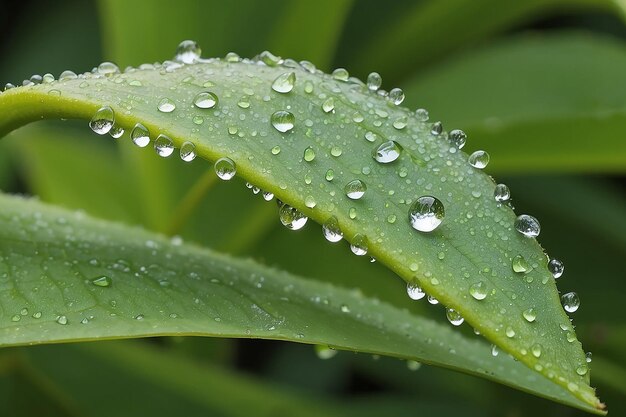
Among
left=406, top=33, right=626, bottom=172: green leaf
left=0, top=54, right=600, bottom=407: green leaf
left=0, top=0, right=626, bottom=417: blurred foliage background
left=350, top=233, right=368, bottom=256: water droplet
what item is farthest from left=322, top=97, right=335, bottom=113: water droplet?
left=406, top=33, right=626, bottom=172: green leaf

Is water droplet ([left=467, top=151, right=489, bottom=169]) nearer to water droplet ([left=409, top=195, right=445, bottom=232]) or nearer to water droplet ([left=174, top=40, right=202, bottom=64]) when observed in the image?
water droplet ([left=409, top=195, right=445, bottom=232])

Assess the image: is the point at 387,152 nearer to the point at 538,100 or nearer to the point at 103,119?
the point at 103,119

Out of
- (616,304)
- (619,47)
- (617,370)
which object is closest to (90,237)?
(617,370)

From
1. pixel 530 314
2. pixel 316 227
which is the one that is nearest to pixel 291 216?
pixel 530 314

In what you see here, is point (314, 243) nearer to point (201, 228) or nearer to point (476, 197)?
point (201, 228)

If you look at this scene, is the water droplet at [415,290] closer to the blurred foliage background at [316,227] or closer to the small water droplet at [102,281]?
the small water droplet at [102,281]

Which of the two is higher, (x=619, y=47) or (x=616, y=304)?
(x=619, y=47)
